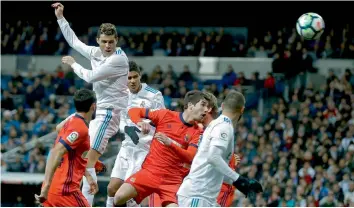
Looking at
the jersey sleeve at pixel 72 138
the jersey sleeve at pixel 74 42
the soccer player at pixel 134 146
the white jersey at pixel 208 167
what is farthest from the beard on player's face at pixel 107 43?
the white jersey at pixel 208 167

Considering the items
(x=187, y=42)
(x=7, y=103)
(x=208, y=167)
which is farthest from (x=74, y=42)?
(x=187, y=42)

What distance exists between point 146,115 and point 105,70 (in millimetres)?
769

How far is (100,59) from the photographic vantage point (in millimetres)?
11383

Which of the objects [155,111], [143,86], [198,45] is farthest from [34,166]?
[155,111]

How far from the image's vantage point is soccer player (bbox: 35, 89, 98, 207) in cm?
930

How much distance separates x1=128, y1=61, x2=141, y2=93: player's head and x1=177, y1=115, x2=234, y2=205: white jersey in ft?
8.31

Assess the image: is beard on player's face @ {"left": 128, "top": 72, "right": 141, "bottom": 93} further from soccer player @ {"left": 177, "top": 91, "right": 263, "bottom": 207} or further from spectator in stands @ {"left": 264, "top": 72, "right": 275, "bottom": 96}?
spectator in stands @ {"left": 264, "top": 72, "right": 275, "bottom": 96}

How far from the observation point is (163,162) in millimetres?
10867

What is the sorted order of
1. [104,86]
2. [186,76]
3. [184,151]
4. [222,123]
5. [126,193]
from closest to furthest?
[222,123], [184,151], [126,193], [104,86], [186,76]

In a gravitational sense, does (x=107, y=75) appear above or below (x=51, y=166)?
above

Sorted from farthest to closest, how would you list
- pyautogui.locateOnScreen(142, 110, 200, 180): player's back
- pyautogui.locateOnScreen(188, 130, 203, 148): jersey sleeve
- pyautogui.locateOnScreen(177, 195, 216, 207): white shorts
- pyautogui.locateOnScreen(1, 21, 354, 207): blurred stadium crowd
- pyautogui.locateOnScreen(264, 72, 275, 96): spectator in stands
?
pyautogui.locateOnScreen(264, 72, 275, 96): spectator in stands < pyautogui.locateOnScreen(1, 21, 354, 207): blurred stadium crowd < pyautogui.locateOnScreen(142, 110, 200, 180): player's back < pyautogui.locateOnScreen(188, 130, 203, 148): jersey sleeve < pyautogui.locateOnScreen(177, 195, 216, 207): white shorts

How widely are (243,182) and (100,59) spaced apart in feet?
10.3

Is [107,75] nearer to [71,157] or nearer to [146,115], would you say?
[146,115]

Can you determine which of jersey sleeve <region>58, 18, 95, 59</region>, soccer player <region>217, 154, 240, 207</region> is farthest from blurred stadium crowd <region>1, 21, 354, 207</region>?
jersey sleeve <region>58, 18, 95, 59</region>
